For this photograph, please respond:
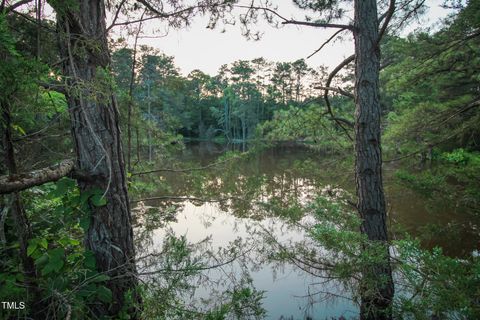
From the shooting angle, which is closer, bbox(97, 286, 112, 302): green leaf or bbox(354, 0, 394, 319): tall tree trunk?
bbox(97, 286, 112, 302): green leaf

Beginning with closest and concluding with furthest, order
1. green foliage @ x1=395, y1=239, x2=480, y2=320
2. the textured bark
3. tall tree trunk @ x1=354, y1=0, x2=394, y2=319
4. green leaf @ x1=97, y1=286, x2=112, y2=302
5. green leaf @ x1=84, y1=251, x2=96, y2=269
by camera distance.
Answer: the textured bark < green foliage @ x1=395, y1=239, x2=480, y2=320 < green leaf @ x1=97, y1=286, x2=112, y2=302 < green leaf @ x1=84, y1=251, x2=96, y2=269 < tall tree trunk @ x1=354, y1=0, x2=394, y2=319

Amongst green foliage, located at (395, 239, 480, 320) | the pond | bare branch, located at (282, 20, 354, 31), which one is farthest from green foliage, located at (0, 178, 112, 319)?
bare branch, located at (282, 20, 354, 31)

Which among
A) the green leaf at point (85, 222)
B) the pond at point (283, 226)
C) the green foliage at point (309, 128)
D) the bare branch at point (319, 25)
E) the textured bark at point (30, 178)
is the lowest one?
the pond at point (283, 226)

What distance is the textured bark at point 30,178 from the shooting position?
1.31 meters

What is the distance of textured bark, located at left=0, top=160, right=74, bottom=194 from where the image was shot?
→ 131 centimetres

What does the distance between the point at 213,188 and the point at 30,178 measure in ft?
8.71

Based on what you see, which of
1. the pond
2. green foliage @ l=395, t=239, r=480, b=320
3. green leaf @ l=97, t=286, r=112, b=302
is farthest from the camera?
the pond

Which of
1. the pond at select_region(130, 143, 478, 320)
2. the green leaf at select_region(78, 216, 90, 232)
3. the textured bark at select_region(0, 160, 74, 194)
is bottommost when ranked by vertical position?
the pond at select_region(130, 143, 478, 320)

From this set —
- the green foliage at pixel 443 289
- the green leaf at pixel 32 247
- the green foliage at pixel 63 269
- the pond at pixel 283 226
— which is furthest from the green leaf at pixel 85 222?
the green foliage at pixel 443 289

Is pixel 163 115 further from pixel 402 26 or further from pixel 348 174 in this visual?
pixel 402 26

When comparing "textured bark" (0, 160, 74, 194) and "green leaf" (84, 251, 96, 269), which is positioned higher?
"textured bark" (0, 160, 74, 194)

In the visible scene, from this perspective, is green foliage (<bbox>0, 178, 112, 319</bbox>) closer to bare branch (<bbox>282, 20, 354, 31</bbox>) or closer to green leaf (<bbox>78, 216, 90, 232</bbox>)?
green leaf (<bbox>78, 216, 90, 232</bbox>)

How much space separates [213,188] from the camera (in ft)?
13.1

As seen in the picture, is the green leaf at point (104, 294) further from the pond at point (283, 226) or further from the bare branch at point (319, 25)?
the bare branch at point (319, 25)
